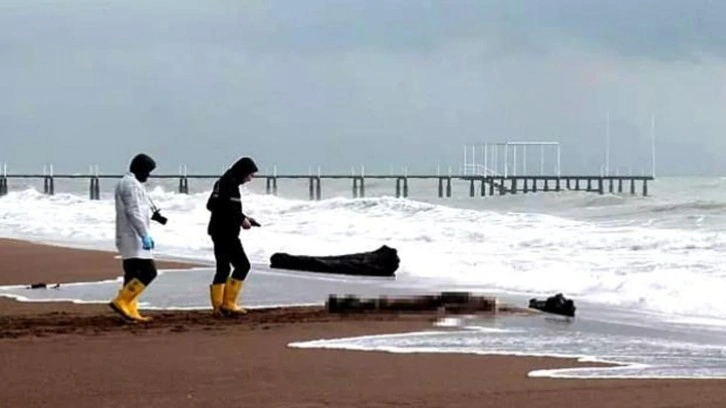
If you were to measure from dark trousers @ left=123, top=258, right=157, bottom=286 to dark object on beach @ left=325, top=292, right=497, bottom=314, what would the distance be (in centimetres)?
180

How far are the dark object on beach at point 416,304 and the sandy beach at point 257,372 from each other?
600 millimetres

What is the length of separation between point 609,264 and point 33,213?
3071 centimetres

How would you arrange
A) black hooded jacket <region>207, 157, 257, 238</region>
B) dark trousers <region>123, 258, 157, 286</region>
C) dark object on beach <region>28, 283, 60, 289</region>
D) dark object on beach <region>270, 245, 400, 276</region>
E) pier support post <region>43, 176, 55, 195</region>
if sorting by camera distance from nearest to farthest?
dark trousers <region>123, 258, 157, 286</region> → black hooded jacket <region>207, 157, 257, 238</region> → dark object on beach <region>28, 283, 60, 289</region> → dark object on beach <region>270, 245, 400, 276</region> → pier support post <region>43, 176, 55, 195</region>

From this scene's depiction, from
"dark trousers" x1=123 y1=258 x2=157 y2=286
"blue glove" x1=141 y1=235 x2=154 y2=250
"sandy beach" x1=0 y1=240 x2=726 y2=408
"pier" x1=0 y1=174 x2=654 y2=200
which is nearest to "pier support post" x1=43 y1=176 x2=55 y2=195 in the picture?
"pier" x1=0 y1=174 x2=654 y2=200

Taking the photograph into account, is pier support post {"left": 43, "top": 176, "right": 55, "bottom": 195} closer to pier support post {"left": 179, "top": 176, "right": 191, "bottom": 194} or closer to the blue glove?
pier support post {"left": 179, "top": 176, "right": 191, "bottom": 194}

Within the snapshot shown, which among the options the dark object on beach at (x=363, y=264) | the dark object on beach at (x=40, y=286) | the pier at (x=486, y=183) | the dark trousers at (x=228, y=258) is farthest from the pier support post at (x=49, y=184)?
the dark trousers at (x=228, y=258)

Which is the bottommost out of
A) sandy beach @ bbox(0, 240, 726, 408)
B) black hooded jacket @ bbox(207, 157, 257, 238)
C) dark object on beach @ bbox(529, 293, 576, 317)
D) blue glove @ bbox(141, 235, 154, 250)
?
sandy beach @ bbox(0, 240, 726, 408)

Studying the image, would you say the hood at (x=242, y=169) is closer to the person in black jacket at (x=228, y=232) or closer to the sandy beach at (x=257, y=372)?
the person in black jacket at (x=228, y=232)

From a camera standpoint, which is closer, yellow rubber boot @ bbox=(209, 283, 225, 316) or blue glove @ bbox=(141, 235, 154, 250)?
blue glove @ bbox=(141, 235, 154, 250)

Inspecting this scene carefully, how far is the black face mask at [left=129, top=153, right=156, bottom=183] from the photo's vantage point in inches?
395

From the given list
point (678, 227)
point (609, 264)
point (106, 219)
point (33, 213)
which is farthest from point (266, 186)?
point (609, 264)

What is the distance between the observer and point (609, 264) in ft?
57.1

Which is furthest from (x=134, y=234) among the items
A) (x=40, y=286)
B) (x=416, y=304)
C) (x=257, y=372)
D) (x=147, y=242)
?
(x=40, y=286)

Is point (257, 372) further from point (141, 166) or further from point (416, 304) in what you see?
point (416, 304)
